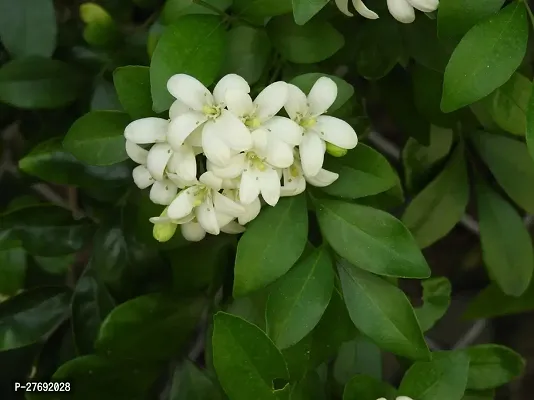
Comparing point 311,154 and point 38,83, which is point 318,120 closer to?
point 311,154

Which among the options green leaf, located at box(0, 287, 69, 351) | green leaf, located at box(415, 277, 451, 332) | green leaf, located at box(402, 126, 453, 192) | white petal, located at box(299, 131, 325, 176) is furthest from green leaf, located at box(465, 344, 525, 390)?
green leaf, located at box(0, 287, 69, 351)

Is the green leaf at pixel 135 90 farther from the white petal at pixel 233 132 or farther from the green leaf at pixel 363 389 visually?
the green leaf at pixel 363 389

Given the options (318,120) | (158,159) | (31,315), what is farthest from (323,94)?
(31,315)

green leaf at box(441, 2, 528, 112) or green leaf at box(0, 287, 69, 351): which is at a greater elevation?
green leaf at box(441, 2, 528, 112)

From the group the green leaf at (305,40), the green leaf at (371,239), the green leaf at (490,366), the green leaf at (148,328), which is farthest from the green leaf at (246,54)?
the green leaf at (490,366)

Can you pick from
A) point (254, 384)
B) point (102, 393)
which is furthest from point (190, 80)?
point (102, 393)

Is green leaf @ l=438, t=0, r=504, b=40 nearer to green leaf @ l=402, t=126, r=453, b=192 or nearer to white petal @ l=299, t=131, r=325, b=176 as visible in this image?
white petal @ l=299, t=131, r=325, b=176

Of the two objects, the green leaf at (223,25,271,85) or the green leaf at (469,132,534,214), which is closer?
the green leaf at (223,25,271,85)
